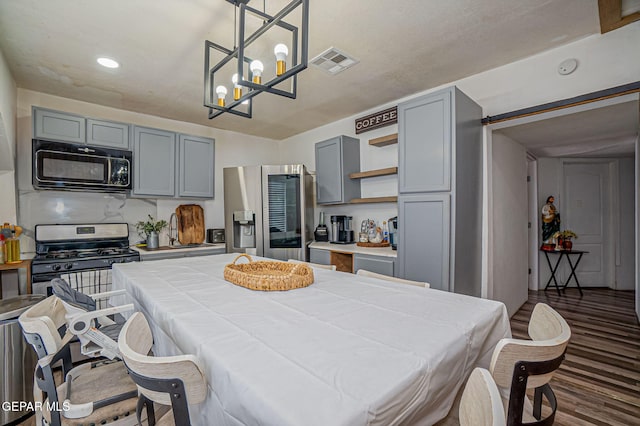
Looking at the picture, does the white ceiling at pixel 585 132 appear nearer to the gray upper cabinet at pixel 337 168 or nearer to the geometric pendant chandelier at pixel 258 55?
the gray upper cabinet at pixel 337 168

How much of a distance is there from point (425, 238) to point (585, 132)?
242 centimetres

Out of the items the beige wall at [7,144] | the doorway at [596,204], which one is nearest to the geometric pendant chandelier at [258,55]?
the beige wall at [7,144]

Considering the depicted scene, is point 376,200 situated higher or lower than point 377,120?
lower

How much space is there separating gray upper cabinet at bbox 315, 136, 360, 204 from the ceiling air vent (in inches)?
45.1

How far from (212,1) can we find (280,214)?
8.29 ft

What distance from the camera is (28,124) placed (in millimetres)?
3047

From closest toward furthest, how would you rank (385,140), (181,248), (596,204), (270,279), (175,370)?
(175,370)
(270,279)
(385,140)
(181,248)
(596,204)

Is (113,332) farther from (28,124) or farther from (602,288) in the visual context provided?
(602,288)

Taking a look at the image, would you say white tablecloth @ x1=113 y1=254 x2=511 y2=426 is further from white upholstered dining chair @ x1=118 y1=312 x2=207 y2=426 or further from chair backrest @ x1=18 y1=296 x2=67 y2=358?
chair backrest @ x1=18 y1=296 x2=67 y2=358

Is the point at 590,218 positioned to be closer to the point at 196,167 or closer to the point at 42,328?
the point at 196,167

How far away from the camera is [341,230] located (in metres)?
3.94

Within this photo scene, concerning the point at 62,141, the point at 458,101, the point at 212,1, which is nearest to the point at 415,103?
the point at 458,101

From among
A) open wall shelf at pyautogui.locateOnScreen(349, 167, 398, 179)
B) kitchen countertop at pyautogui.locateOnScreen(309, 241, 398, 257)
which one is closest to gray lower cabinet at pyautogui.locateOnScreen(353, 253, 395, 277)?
kitchen countertop at pyautogui.locateOnScreen(309, 241, 398, 257)

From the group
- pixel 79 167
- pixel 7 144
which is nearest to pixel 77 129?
pixel 79 167
